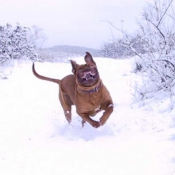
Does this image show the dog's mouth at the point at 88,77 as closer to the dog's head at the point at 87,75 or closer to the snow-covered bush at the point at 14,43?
the dog's head at the point at 87,75

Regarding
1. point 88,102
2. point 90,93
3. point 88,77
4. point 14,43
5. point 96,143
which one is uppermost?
point 88,77

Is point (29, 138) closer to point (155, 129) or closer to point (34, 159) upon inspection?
point (34, 159)

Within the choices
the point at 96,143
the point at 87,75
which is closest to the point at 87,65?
the point at 87,75

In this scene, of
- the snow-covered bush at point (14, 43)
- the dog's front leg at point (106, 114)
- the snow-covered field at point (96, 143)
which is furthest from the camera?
the snow-covered bush at point (14, 43)

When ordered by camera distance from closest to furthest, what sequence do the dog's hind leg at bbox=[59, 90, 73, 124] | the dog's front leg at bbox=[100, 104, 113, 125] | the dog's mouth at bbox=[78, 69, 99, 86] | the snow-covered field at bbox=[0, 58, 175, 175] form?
the snow-covered field at bbox=[0, 58, 175, 175] → the dog's mouth at bbox=[78, 69, 99, 86] → the dog's front leg at bbox=[100, 104, 113, 125] → the dog's hind leg at bbox=[59, 90, 73, 124]

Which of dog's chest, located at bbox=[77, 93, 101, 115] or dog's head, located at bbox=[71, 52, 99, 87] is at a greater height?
dog's head, located at bbox=[71, 52, 99, 87]

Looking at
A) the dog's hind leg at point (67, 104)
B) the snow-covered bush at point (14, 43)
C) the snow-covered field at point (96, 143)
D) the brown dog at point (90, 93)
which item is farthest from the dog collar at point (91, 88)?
the snow-covered bush at point (14, 43)

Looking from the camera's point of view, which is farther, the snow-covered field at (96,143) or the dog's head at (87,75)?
the dog's head at (87,75)

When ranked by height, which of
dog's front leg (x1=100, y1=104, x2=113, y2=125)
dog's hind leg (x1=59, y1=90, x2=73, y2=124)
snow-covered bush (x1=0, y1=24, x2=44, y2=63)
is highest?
dog's front leg (x1=100, y1=104, x2=113, y2=125)

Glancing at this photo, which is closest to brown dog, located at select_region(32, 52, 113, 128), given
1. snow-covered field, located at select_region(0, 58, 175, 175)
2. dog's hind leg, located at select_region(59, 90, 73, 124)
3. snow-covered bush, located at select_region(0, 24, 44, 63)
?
snow-covered field, located at select_region(0, 58, 175, 175)

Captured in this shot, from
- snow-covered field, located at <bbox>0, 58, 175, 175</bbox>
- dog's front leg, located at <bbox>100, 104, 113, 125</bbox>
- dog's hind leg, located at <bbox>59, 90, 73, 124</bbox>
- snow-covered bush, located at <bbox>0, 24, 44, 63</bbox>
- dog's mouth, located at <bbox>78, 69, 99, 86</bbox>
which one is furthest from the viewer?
snow-covered bush, located at <bbox>0, 24, 44, 63</bbox>

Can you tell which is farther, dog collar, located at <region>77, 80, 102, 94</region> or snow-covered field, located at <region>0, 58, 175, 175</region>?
dog collar, located at <region>77, 80, 102, 94</region>

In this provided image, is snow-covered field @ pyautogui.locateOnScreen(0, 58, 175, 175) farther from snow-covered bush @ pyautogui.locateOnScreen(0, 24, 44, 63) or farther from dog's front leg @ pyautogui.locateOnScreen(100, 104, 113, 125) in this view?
snow-covered bush @ pyautogui.locateOnScreen(0, 24, 44, 63)

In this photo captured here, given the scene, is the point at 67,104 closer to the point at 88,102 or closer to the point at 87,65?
the point at 88,102
